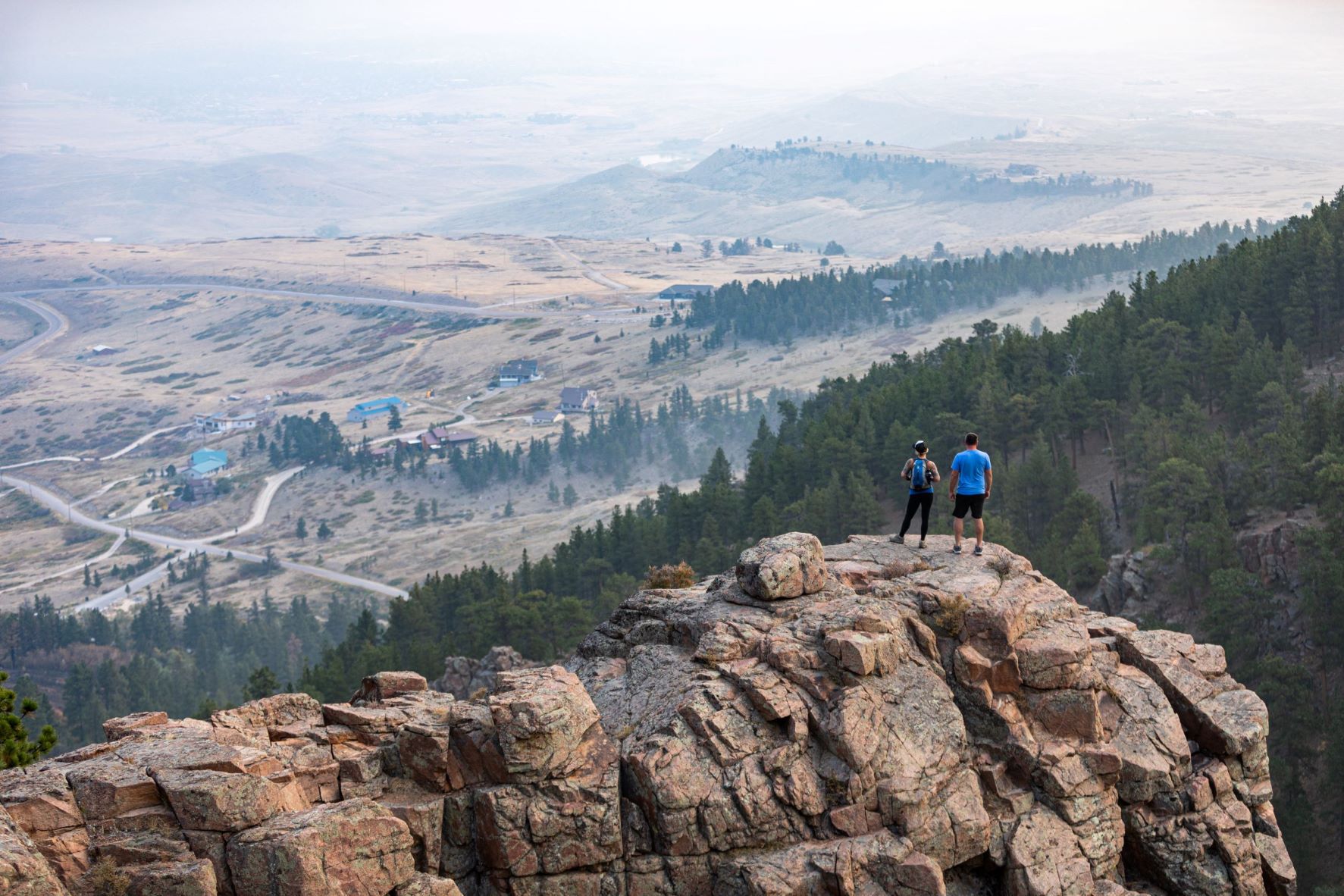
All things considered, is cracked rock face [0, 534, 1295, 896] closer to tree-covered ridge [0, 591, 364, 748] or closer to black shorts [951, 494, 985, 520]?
black shorts [951, 494, 985, 520]

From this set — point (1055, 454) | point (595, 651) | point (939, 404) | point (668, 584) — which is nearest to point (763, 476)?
point (939, 404)

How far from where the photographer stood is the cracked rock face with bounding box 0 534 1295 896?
2730cm

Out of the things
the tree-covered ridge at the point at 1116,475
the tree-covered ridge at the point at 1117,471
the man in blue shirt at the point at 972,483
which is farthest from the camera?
the tree-covered ridge at the point at 1117,471

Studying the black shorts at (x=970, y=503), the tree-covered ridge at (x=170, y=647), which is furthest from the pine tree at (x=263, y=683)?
the black shorts at (x=970, y=503)

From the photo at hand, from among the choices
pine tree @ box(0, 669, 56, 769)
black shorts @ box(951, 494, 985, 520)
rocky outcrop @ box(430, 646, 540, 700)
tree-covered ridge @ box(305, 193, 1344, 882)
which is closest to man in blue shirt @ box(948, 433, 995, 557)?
black shorts @ box(951, 494, 985, 520)

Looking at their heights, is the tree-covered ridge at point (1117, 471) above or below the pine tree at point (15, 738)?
below

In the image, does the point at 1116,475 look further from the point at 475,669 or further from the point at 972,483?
the point at 972,483

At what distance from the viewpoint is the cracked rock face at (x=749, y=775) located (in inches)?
1075

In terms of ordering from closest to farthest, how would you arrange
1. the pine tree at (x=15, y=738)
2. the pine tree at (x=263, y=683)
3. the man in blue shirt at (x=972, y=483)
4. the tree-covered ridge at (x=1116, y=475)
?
the man in blue shirt at (x=972, y=483), the pine tree at (x=15, y=738), the tree-covered ridge at (x=1116, y=475), the pine tree at (x=263, y=683)

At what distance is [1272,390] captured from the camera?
93375 millimetres

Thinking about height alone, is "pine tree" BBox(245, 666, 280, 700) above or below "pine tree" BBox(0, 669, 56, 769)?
below

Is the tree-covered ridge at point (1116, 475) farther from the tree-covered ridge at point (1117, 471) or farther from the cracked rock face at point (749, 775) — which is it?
the cracked rock face at point (749, 775)

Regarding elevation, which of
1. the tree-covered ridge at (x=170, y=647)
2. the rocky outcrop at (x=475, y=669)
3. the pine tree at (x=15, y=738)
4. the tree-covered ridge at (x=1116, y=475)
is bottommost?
the tree-covered ridge at (x=170, y=647)

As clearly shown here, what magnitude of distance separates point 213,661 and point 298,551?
146 ft
